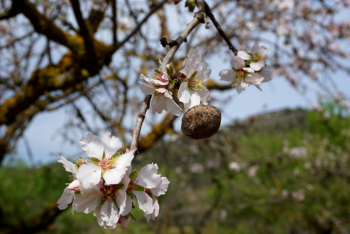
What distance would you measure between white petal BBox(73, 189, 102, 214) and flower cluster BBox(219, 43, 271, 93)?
22.8 inches

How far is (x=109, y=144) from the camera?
636mm

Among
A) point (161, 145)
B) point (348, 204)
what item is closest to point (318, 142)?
point (348, 204)

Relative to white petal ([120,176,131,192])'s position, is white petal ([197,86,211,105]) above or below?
below

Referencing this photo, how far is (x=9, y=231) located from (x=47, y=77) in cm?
181

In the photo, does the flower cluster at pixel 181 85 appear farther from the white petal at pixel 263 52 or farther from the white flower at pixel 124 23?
the white flower at pixel 124 23

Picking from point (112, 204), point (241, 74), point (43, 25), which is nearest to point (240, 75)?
point (241, 74)

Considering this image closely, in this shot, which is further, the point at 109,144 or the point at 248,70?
the point at 248,70

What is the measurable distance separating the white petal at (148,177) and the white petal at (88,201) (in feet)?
0.33

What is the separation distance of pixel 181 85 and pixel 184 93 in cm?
2

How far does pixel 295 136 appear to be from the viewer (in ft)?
34.9

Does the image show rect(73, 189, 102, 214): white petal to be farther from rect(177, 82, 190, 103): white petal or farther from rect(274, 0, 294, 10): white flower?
rect(274, 0, 294, 10): white flower

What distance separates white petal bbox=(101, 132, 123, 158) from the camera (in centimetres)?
63

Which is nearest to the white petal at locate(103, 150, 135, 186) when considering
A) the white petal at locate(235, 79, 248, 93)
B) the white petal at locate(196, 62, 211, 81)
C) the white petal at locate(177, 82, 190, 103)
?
the white petal at locate(177, 82, 190, 103)

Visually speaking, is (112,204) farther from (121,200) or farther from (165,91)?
(165,91)
